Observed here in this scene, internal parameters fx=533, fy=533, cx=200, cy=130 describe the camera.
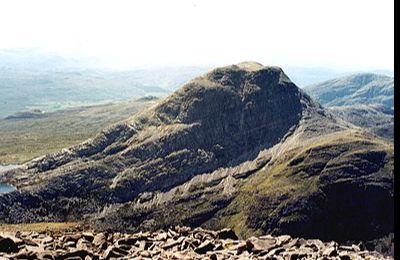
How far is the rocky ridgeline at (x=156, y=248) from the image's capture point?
70062 mm

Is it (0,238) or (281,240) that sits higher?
(0,238)

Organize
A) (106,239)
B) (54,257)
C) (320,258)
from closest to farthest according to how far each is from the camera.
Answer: (54,257) < (320,258) < (106,239)

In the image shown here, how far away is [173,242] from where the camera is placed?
82.3 meters

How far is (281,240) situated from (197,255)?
18590mm

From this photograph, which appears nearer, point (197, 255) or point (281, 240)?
point (197, 255)

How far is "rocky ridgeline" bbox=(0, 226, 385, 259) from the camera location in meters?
70.1

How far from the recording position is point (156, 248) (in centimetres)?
7794

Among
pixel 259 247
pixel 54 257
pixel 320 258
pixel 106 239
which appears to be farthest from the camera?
pixel 106 239

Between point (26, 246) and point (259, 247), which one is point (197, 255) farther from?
point (26, 246)

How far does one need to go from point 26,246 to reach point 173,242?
72.0 ft
